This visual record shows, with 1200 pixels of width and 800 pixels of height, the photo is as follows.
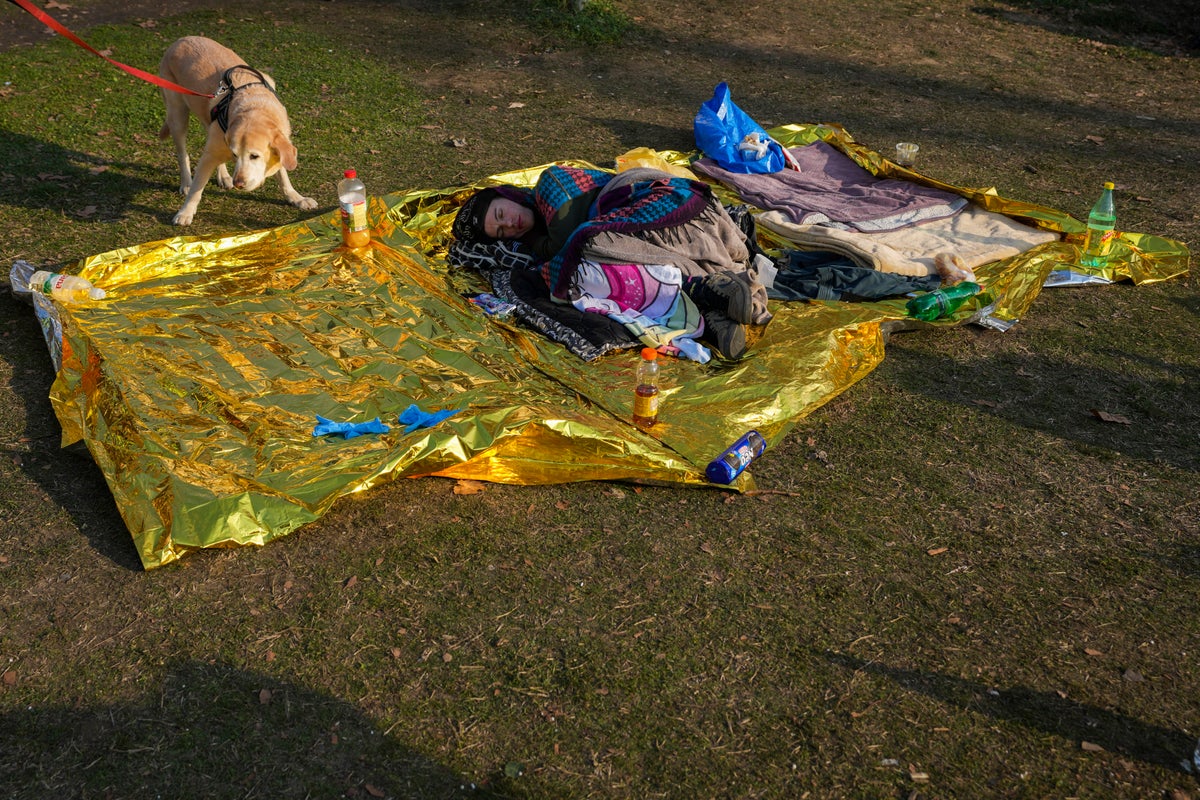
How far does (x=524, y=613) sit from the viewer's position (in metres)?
3.44

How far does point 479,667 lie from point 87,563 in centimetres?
158

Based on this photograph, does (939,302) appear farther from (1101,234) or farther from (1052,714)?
(1052,714)

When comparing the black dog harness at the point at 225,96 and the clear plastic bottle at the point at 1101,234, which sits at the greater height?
the black dog harness at the point at 225,96

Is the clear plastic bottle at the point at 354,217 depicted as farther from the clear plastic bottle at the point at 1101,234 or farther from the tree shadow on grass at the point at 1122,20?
the tree shadow on grass at the point at 1122,20

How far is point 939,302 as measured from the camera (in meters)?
5.29

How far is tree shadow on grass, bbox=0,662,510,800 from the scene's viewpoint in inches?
109

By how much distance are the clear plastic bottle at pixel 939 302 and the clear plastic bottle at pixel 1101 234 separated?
1.23m

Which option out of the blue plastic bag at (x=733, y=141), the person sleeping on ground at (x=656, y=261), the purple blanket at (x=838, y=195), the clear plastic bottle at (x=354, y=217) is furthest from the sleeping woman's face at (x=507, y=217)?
the blue plastic bag at (x=733, y=141)

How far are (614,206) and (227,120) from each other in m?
2.43

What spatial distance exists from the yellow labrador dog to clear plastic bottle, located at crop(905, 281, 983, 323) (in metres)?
3.83

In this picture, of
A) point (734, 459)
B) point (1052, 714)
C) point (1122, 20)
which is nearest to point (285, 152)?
point (734, 459)

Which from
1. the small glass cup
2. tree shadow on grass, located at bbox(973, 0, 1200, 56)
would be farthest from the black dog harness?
tree shadow on grass, located at bbox(973, 0, 1200, 56)

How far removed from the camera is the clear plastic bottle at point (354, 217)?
549 centimetres

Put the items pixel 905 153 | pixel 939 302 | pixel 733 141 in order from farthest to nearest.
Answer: pixel 905 153, pixel 733 141, pixel 939 302
